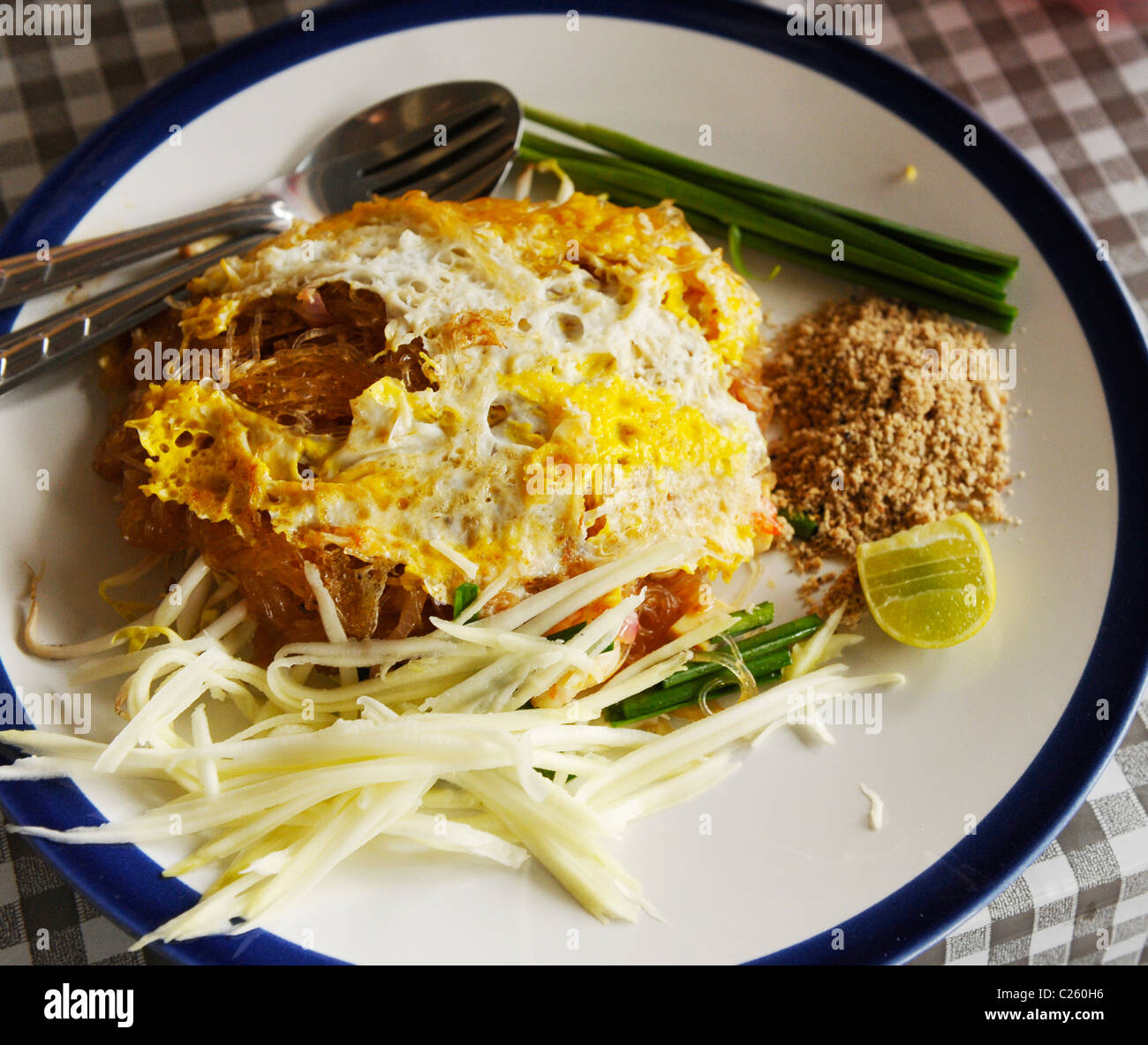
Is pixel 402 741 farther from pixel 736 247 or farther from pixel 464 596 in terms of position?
pixel 736 247

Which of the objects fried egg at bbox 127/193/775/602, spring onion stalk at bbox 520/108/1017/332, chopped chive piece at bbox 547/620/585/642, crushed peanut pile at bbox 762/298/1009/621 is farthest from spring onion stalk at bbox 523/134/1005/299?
chopped chive piece at bbox 547/620/585/642

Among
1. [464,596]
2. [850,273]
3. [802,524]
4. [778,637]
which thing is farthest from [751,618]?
[850,273]

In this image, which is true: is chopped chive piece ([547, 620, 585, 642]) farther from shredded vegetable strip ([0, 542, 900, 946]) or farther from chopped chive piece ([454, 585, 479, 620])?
chopped chive piece ([454, 585, 479, 620])

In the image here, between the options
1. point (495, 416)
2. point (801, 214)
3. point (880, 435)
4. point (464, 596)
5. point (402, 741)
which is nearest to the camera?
point (402, 741)

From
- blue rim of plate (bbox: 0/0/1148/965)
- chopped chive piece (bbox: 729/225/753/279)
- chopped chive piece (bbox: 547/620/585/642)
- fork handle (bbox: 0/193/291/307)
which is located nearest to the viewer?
blue rim of plate (bbox: 0/0/1148/965)

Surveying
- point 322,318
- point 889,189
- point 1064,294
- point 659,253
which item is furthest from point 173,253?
point 1064,294

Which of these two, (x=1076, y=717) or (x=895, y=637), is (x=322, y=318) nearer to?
(x=895, y=637)
